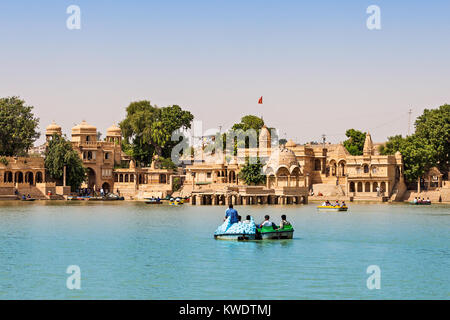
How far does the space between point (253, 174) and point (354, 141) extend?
78.9 ft

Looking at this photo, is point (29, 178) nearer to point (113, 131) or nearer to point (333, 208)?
point (113, 131)

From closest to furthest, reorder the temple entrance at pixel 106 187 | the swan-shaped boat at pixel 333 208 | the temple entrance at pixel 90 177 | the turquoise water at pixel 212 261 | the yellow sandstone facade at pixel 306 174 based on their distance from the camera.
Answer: the turquoise water at pixel 212 261
the swan-shaped boat at pixel 333 208
the yellow sandstone facade at pixel 306 174
the temple entrance at pixel 90 177
the temple entrance at pixel 106 187

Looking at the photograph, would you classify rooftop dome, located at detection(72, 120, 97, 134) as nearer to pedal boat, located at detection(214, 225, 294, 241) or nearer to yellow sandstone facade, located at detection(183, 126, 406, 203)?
yellow sandstone facade, located at detection(183, 126, 406, 203)

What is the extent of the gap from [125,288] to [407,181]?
7882 cm

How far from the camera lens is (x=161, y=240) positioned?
46.9m

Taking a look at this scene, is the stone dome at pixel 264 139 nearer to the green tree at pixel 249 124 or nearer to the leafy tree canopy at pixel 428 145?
the green tree at pixel 249 124

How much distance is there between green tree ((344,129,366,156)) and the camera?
118 m

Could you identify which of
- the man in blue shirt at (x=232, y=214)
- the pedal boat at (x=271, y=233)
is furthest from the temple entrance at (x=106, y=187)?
the pedal boat at (x=271, y=233)

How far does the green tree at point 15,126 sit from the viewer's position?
323 ft

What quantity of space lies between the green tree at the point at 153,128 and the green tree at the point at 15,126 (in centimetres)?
1948

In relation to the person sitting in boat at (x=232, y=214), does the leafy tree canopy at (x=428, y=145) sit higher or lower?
higher

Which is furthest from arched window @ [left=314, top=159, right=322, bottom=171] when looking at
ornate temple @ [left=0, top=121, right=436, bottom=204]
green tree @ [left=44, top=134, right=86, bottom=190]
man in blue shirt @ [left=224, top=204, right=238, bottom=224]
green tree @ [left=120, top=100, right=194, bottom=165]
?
man in blue shirt @ [left=224, top=204, right=238, bottom=224]

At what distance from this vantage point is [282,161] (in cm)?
10094

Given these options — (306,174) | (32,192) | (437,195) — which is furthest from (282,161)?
(32,192)
